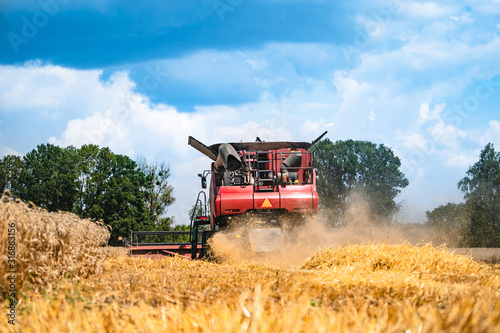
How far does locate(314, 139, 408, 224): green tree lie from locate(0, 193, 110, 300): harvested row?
40.4 metres

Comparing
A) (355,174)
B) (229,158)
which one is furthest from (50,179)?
(229,158)

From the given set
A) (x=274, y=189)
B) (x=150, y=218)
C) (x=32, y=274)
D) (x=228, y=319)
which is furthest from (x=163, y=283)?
(x=150, y=218)

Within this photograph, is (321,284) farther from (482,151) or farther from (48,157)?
(48,157)

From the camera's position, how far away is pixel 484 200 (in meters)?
37.8

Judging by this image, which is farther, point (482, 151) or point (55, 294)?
point (482, 151)

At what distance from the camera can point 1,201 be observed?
4637 millimetres

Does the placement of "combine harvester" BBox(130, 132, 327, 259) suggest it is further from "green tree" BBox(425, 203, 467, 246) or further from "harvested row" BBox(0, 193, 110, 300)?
"green tree" BBox(425, 203, 467, 246)

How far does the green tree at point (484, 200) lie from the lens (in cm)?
3266

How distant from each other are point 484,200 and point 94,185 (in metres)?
31.7

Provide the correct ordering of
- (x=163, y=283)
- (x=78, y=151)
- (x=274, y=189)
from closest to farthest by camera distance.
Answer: (x=163, y=283) → (x=274, y=189) → (x=78, y=151)

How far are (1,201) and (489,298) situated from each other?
14.2ft

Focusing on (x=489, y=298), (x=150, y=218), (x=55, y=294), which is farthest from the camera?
(x=150, y=218)

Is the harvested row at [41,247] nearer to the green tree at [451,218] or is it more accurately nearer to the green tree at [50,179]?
the green tree at [451,218]

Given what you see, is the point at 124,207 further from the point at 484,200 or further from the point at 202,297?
the point at 202,297
